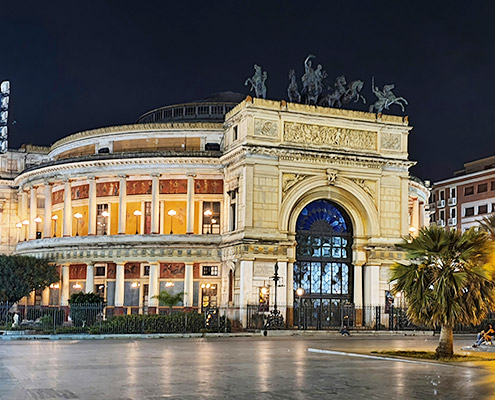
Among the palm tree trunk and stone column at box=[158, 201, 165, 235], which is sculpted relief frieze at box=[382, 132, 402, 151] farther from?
the palm tree trunk

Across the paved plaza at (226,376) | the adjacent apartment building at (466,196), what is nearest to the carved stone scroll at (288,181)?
the paved plaza at (226,376)

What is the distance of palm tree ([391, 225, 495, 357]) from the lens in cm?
3075

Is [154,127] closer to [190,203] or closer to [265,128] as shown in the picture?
[190,203]

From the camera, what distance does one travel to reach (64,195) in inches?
2685

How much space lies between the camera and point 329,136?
60.4 m

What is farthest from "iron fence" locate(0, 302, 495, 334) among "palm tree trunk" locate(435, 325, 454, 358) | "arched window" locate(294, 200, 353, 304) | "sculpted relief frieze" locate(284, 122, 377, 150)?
"palm tree trunk" locate(435, 325, 454, 358)

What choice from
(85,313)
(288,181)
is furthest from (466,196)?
(85,313)

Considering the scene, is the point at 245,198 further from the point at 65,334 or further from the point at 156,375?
the point at 156,375

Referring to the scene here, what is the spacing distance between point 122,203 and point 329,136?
58.5ft

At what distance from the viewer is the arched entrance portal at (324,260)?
197 feet

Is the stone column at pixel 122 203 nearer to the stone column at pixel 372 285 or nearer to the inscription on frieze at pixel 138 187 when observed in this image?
the inscription on frieze at pixel 138 187

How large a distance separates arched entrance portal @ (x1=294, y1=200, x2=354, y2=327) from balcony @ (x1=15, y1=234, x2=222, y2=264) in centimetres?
679

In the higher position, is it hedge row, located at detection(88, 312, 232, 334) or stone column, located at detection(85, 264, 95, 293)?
stone column, located at detection(85, 264, 95, 293)

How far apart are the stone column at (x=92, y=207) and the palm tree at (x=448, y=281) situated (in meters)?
38.0
